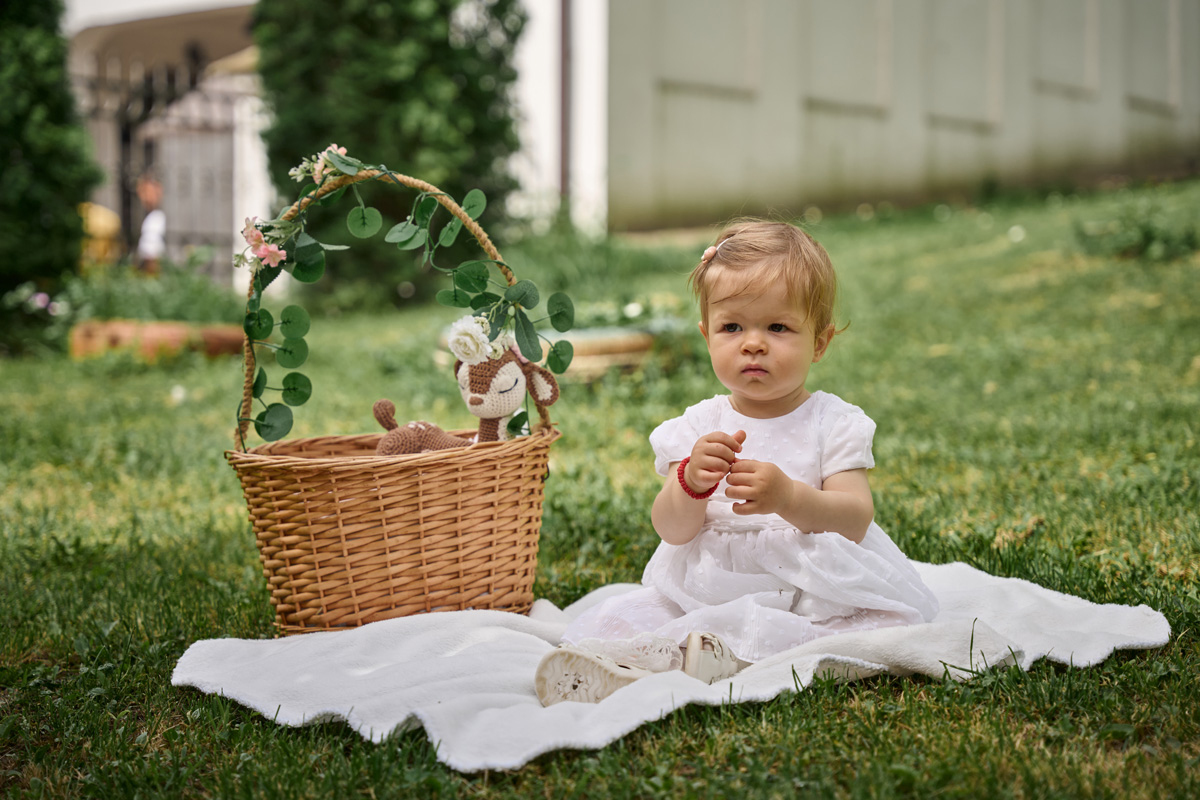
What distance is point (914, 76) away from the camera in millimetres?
11852

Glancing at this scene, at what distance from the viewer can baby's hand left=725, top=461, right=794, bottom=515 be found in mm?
1931

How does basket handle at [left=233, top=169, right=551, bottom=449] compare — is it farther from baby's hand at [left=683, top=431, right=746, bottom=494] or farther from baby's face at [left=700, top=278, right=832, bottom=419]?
baby's hand at [left=683, top=431, right=746, bottom=494]

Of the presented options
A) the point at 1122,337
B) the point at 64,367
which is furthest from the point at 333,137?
the point at 1122,337

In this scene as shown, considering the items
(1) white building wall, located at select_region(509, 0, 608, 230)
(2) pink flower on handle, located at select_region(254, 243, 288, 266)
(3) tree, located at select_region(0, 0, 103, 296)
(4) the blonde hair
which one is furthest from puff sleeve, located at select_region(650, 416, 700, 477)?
(3) tree, located at select_region(0, 0, 103, 296)

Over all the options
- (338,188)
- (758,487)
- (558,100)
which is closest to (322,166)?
(338,188)

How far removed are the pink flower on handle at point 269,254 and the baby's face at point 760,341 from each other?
41.0 inches

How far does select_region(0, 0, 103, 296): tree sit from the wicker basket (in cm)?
661

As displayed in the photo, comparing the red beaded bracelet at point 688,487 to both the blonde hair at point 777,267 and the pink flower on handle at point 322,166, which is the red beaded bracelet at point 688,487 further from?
the pink flower on handle at point 322,166

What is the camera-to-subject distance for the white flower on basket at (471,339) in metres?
2.43

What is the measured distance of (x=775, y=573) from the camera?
86.4 inches

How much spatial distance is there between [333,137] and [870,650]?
7.90 meters

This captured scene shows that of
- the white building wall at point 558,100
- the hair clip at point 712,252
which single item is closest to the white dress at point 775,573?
the hair clip at point 712,252

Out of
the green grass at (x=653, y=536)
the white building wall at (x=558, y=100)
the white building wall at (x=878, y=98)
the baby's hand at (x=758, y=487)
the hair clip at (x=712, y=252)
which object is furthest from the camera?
the white building wall at (x=878, y=98)

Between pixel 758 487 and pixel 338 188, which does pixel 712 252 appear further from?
pixel 338 188
